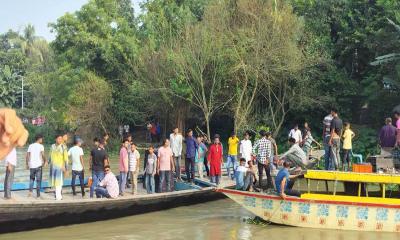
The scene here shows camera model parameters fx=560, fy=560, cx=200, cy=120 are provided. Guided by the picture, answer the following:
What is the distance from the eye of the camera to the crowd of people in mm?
12625

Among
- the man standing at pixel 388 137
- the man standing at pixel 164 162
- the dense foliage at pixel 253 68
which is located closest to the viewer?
the man standing at pixel 164 162

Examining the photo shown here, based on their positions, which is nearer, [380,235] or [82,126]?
[380,235]

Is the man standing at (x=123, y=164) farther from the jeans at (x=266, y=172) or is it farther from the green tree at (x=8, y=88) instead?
the green tree at (x=8, y=88)

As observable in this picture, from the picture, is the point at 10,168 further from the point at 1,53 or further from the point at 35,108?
the point at 1,53

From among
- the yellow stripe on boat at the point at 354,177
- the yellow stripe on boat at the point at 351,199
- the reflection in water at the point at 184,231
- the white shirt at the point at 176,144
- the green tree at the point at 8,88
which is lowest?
the reflection in water at the point at 184,231

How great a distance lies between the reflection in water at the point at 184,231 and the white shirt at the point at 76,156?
139 centimetres

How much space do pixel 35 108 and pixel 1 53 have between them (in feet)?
48.8

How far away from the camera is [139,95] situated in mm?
29797

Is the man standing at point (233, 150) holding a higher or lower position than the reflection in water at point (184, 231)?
higher

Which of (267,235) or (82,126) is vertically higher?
(82,126)

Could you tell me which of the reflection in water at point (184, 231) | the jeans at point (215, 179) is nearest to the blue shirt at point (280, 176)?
the reflection in water at point (184, 231)

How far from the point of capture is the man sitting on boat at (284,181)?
1169cm

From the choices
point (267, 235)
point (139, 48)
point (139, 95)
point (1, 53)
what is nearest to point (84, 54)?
point (139, 48)

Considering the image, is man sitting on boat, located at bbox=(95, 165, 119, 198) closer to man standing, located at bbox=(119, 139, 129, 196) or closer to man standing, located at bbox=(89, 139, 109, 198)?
man standing, located at bbox=(89, 139, 109, 198)
